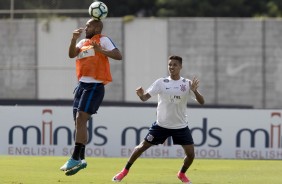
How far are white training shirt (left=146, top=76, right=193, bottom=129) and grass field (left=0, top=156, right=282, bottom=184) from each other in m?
0.91

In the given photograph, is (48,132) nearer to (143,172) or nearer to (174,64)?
(143,172)

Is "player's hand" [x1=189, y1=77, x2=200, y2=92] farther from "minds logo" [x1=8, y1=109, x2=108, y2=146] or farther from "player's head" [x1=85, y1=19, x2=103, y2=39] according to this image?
"minds logo" [x1=8, y1=109, x2=108, y2=146]

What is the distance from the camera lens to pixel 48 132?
2436 cm

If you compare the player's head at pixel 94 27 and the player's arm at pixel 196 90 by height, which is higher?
the player's head at pixel 94 27

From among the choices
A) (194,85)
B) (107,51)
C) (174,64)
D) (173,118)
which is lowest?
(173,118)

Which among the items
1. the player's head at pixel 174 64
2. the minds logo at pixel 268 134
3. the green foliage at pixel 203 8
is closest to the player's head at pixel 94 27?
the player's head at pixel 174 64

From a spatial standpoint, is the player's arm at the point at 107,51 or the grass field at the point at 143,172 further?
the grass field at the point at 143,172

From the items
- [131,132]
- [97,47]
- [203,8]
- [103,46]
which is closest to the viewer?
[97,47]

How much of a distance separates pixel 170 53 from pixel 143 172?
24.7 meters

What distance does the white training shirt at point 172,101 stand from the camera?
14.8 metres

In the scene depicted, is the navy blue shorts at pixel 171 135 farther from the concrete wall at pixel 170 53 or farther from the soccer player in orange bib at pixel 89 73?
the concrete wall at pixel 170 53

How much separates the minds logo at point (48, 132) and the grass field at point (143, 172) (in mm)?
3480

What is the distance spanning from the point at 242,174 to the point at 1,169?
4012 mm

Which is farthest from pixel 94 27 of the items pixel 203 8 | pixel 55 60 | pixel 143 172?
pixel 203 8
